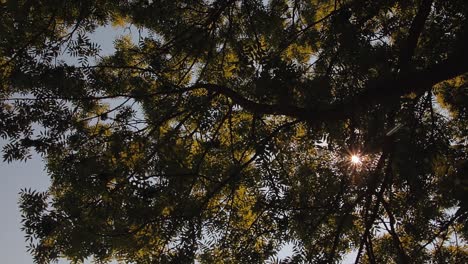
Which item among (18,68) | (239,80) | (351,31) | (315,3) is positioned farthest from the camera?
(315,3)

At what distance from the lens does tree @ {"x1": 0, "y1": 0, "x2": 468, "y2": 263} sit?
13.3 ft

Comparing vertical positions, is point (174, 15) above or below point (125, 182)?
above

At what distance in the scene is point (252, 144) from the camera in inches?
219

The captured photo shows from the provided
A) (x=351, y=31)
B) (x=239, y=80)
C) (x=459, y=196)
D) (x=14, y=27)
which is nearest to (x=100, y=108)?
(x=14, y=27)

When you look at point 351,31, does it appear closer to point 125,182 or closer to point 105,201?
point 125,182

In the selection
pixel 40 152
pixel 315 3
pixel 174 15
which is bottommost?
pixel 40 152

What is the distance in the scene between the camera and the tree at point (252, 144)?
4.04 metres

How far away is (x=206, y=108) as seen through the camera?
537cm

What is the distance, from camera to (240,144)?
6.03 metres

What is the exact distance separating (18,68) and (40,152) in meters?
1.14

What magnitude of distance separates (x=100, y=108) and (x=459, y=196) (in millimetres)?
5574

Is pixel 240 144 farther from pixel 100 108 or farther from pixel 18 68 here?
pixel 18 68

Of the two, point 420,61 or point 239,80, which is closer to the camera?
point 420,61

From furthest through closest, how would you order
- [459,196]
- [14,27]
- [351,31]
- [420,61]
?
[14,27]
[420,61]
[351,31]
[459,196]
